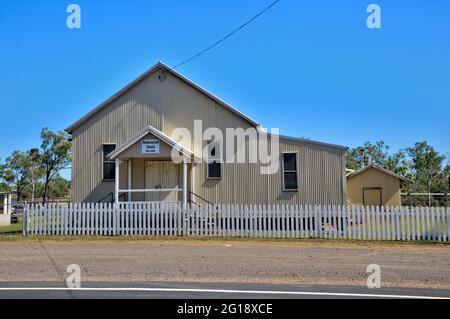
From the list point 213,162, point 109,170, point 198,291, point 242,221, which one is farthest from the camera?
point 109,170

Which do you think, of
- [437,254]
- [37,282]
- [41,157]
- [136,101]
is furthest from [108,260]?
[41,157]

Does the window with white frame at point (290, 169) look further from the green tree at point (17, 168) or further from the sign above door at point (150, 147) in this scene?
the green tree at point (17, 168)

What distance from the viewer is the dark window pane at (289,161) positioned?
67.0 feet

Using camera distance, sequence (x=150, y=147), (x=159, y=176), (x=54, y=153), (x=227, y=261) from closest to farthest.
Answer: (x=227, y=261), (x=150, y=147), (x=159, y=176), (x=54, y=153)

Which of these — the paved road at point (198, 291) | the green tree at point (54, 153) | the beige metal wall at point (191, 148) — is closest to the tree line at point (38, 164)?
the green tree at point (54, 153)

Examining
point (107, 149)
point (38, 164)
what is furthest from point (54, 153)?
point (107, 149)

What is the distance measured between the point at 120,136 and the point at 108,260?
11.3 m

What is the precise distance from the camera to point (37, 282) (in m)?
8.29

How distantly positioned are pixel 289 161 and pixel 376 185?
15655 millimetres

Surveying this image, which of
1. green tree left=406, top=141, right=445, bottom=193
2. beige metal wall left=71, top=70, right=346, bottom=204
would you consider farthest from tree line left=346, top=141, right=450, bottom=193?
beige metal wall left=71, top=70, right=346, bottom=204

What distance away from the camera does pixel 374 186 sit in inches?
1325

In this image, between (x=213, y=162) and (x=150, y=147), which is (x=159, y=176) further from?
(x=213, y=162)

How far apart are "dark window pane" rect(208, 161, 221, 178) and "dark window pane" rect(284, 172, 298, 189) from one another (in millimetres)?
3055

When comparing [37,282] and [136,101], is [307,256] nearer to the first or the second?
[37,282]
